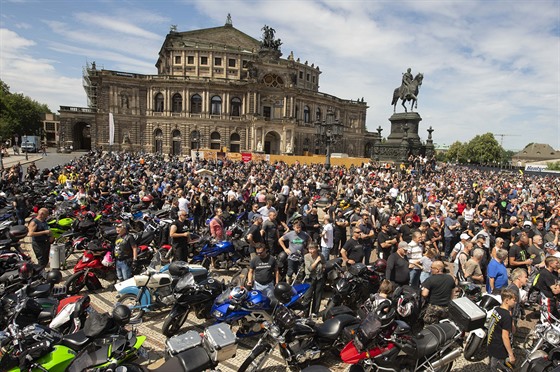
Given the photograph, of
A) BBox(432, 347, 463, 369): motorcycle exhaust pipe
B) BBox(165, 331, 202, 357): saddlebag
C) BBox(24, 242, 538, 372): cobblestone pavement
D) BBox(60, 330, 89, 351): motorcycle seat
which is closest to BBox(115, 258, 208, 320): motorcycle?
BBox(24, 242, 538, 372): cobblestone pavement

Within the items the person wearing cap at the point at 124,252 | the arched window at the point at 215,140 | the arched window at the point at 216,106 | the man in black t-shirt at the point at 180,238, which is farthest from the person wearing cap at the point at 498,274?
the arched window at the point at 216,106

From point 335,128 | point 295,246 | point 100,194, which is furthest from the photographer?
point 335,128

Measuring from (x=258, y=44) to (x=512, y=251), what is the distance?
7141 cm

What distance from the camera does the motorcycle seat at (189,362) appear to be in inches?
142

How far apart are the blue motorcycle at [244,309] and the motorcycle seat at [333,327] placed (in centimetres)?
93

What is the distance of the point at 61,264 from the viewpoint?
8.54 meters

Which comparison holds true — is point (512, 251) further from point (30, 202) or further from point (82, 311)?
point (30, 202)

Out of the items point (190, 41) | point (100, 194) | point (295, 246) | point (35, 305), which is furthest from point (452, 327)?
point (190, 41)

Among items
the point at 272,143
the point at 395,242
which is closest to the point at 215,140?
the point at 272,143

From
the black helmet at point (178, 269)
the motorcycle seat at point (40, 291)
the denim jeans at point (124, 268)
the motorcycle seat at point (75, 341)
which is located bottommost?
the denim jeans at point (124, 268)

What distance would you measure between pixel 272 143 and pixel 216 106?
11.8 metres

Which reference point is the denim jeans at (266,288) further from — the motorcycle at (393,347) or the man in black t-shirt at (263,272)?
the motorcycle at (393,347)

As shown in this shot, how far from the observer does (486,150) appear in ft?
286

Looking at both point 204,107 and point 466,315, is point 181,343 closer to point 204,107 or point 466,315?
point 466,315
